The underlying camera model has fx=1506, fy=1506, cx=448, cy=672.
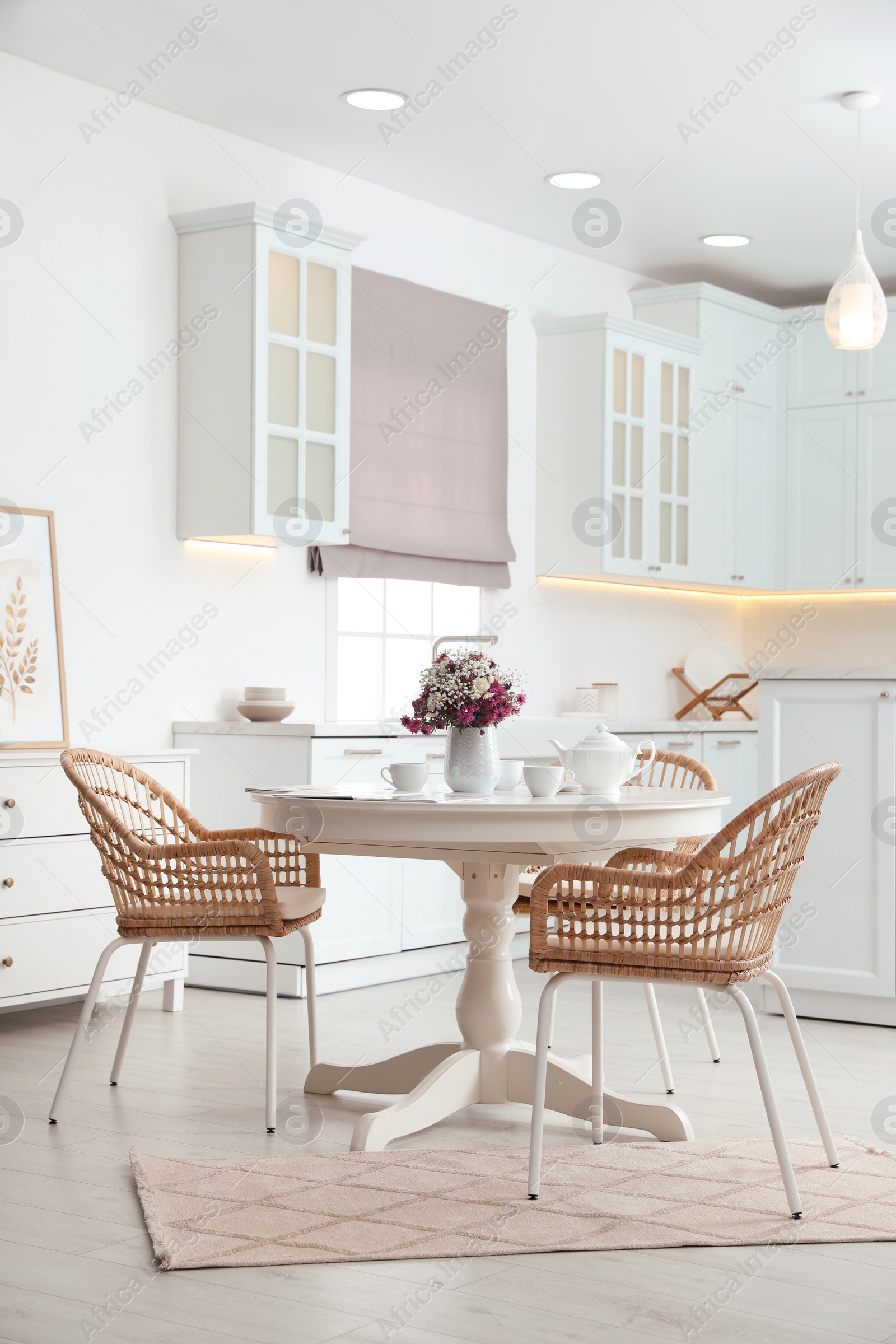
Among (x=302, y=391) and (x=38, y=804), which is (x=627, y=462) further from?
(x=38, y=804)

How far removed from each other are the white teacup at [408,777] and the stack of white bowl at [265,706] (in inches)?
63.2

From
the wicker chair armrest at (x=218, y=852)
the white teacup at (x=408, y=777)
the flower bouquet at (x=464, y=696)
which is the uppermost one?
the flower bouquet at (x=464, y=696)

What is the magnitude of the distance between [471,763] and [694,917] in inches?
29.3

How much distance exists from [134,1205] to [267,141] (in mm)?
3716

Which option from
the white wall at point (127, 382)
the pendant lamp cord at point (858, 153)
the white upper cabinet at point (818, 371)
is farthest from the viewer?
the white upper cabinet at point (818, 371)

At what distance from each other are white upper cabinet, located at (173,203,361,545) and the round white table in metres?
1.75

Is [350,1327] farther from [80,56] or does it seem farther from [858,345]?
[80,56]

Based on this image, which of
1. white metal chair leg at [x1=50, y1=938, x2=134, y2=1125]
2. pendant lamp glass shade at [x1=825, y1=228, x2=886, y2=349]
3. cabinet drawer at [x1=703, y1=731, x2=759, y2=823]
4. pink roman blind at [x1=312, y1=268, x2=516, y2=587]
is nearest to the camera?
white metal chair leg at [x1=50, y1=938, x2=134, y2=1125]

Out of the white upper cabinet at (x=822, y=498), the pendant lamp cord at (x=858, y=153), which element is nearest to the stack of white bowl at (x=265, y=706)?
the pendant lamp cord at (x=858, y=153)

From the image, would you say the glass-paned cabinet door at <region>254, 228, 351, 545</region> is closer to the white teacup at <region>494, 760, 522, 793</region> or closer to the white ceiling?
the white ceiling

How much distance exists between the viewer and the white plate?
7.10 m

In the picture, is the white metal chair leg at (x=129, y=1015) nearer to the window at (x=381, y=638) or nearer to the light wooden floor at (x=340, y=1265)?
the light wooden floor at (x=340, y=1265)

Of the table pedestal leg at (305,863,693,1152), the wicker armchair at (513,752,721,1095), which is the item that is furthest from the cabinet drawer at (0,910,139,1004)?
the wicker armchair at (513,752,721,1095)

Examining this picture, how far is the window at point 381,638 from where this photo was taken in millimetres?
5496
